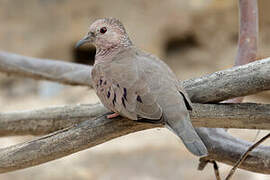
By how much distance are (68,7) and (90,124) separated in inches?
173

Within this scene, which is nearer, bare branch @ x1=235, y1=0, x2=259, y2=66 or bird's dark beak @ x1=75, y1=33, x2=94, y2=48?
bird's dark beak @ x1=75, y1=33, x2=94, y2=48

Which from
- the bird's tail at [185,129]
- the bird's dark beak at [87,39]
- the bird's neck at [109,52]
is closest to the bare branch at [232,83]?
the bird's tail at [185,129]

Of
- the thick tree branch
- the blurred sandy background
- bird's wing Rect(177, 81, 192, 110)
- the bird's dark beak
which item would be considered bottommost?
the blurred sandy background

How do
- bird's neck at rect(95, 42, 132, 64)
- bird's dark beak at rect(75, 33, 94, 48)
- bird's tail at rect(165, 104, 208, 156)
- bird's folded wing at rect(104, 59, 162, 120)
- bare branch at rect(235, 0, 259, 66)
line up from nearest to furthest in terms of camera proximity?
1. bird's tail at rect(165, 104, 208, 156)
2. bird's folded wing at rect(104, 59, 162, 120)
3. bird's neck at rect(95, 42, 132, 64)
4. bird's dark beak at rect(75, 33, 94, 48)
5. bare branch at rect(235, 0, 259, 66)

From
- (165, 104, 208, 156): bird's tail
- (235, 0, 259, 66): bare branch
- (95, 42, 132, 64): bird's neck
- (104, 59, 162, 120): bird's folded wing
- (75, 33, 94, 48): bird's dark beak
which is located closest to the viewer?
(165, 104, 208, 156): bird's tail

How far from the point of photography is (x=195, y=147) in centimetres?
144

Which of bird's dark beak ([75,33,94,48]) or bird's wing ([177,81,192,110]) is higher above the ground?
bird's dark beak ([75,33,94,48])

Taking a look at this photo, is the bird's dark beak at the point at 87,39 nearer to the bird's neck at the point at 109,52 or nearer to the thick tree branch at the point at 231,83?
the bird's neck at the point at 109,52

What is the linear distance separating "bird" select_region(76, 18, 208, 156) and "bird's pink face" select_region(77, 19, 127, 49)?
0.08m

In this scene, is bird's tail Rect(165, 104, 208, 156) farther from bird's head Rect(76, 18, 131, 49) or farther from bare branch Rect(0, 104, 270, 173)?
bird's head Rect(76, 18, 131, 49)

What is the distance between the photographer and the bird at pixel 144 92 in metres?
1.53

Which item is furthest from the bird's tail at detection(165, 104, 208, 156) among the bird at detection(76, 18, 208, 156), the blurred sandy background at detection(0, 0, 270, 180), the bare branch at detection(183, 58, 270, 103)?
the blurred sandy background at detection(0, 0, 270, 180)

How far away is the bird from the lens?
1525mm

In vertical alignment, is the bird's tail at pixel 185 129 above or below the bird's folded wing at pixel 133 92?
below
